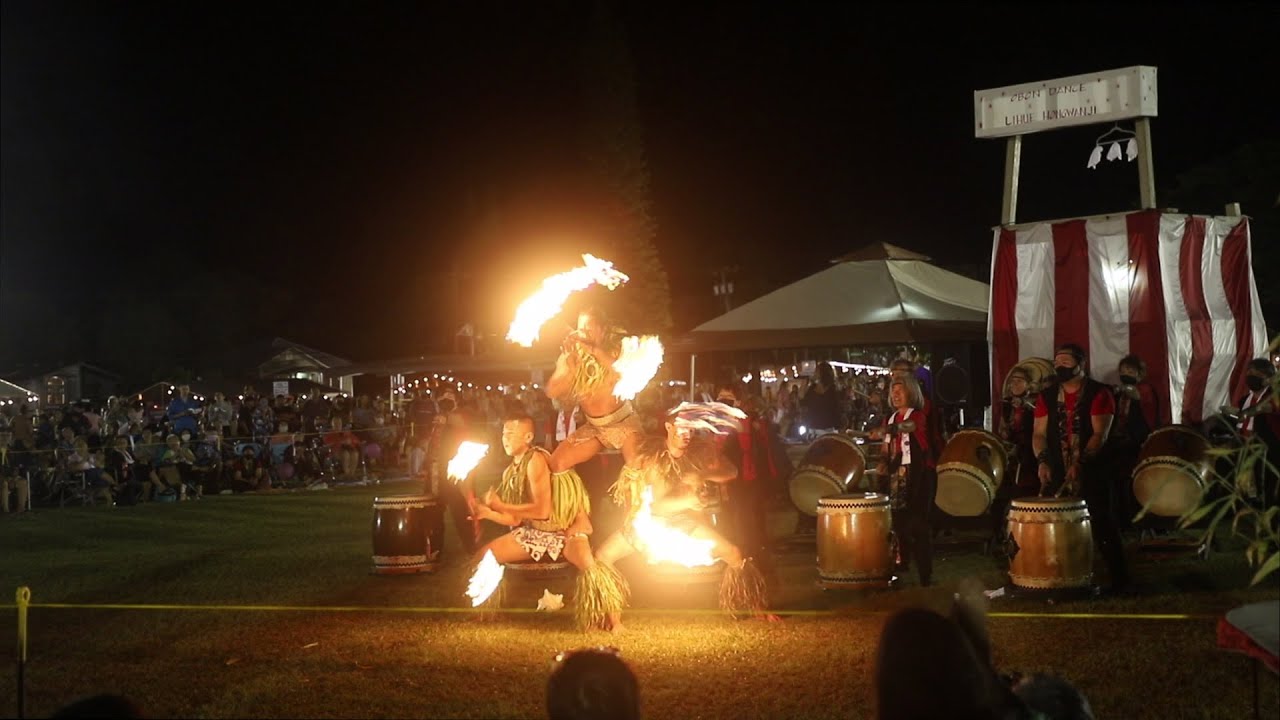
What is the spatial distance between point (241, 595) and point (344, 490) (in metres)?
10.1

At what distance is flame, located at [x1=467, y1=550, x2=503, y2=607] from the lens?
840cm

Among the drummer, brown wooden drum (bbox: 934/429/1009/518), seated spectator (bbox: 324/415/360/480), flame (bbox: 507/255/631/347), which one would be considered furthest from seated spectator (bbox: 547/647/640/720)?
seated spectator (bbox: 324/415/360/480)

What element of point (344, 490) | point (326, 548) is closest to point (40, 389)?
point (344, 490)

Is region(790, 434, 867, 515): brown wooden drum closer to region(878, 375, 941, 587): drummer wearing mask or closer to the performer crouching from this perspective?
region(878, 375, 941, 587): drummer wearing mask

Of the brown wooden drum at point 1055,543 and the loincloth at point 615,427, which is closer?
the loincloth at point 615,427

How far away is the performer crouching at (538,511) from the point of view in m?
8.27

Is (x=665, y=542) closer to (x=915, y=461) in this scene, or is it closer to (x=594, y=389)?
(x=594, y=389)

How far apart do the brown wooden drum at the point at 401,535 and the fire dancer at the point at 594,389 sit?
8.08 ft

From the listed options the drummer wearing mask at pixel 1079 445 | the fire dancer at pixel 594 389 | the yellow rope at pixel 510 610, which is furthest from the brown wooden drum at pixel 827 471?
the fire dancer at pixel 594 389

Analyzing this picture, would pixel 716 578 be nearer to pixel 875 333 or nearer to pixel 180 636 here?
pixel 180 636

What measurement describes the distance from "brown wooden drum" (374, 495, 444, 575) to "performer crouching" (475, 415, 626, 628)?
1889 millimetres

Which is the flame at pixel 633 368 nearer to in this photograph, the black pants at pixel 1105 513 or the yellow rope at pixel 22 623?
the black pants at pixel 1105 513

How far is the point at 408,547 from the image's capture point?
402 inches

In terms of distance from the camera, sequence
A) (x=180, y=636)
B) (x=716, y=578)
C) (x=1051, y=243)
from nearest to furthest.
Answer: (x=180, y=636), (x=716, y=578), (x=1051, y=243)
